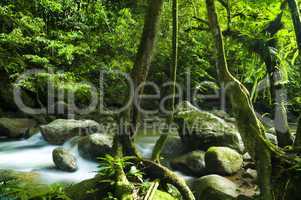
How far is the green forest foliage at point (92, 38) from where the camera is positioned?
9352mm

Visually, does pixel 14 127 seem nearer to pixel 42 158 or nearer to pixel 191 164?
pixel 42 158

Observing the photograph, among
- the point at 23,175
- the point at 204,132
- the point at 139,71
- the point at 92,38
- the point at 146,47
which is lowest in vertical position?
the point at 23,175

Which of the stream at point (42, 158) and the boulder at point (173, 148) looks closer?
the stream at point (42, 158)

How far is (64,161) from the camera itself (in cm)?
834

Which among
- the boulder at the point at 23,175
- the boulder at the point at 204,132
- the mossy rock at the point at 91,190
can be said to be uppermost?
the boulder at the point at 204,132

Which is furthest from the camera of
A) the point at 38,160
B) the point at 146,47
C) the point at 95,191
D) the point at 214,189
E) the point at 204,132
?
the point at 204,132

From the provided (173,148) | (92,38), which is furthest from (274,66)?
(92,38)

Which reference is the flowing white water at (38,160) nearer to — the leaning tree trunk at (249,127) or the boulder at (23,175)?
the boulder at (23,175)

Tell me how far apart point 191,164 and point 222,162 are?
32.3 inches

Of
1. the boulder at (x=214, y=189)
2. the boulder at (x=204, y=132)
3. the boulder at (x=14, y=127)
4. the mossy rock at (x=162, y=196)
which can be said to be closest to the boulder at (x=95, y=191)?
the mossy rock at (x=162, y=196)

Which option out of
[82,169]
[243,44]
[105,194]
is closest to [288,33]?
[243,44]

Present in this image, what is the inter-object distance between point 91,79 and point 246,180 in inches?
303

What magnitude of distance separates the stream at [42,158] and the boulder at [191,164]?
117 centimetres

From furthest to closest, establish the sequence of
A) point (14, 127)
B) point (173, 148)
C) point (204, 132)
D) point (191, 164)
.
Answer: point (14, 127), point (173, 148), point (204, 132), point (191, 164)
